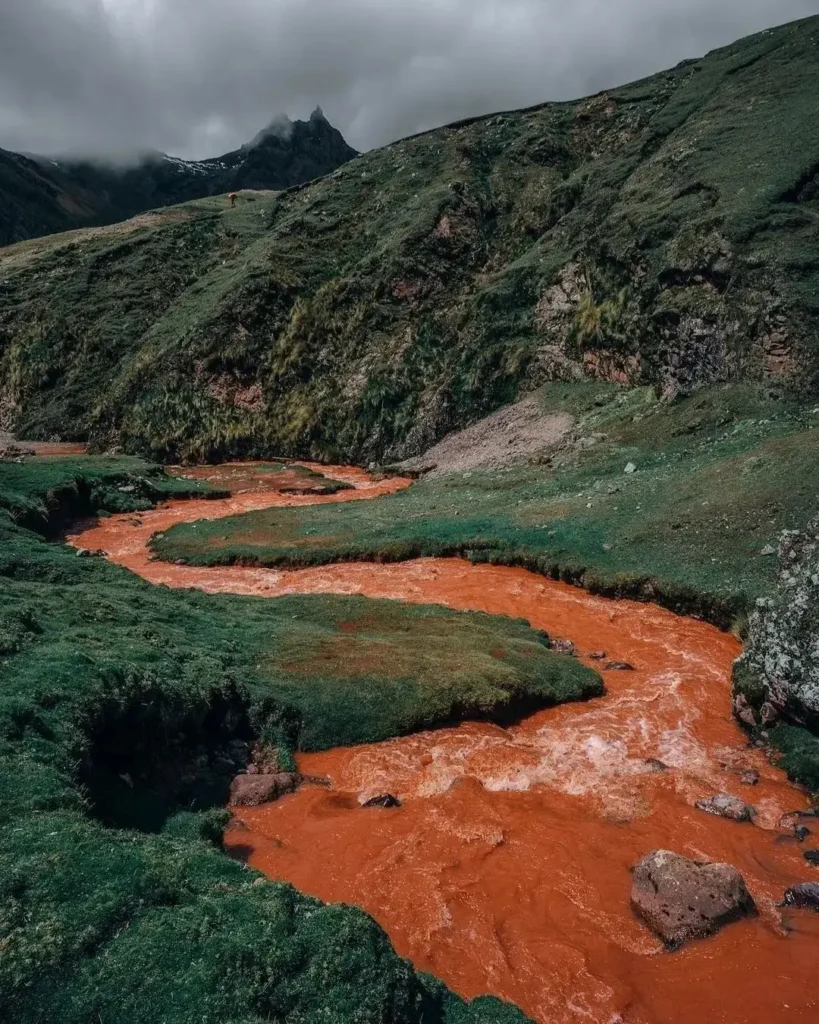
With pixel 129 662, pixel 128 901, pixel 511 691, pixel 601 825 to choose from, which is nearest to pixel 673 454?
pixel 511 691

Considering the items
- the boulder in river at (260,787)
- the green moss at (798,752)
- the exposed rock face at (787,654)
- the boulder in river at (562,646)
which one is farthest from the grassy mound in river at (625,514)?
the boulder in river at (260,787)

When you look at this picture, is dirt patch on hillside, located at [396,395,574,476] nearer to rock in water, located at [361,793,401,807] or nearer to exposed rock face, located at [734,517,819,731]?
exposed rock face, located at [734,517,819,731]

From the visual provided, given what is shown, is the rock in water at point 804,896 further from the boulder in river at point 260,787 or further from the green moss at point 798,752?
the boulder in river at point 260,787

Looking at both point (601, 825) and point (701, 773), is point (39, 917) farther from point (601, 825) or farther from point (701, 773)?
point (701, 773)

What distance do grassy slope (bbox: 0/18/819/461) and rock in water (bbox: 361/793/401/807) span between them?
3870 centimetres

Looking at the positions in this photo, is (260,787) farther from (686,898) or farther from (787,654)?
(787,654)

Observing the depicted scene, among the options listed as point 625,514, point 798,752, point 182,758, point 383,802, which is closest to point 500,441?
point 625,514

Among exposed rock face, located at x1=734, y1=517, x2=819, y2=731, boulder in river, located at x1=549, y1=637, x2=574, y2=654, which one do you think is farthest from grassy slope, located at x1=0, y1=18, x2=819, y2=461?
boulder in river, located at x1=549, y1=637, x2=574, y2=654

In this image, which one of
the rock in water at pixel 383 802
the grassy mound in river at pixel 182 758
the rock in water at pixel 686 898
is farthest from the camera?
the rock in water at pixel 383 802

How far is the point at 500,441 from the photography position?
57.6 metres

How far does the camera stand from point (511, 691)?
19.7 m

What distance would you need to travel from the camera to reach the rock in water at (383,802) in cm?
1514

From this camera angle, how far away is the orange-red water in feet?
33.9

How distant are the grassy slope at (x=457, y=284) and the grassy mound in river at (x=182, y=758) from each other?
34401 millimetres
